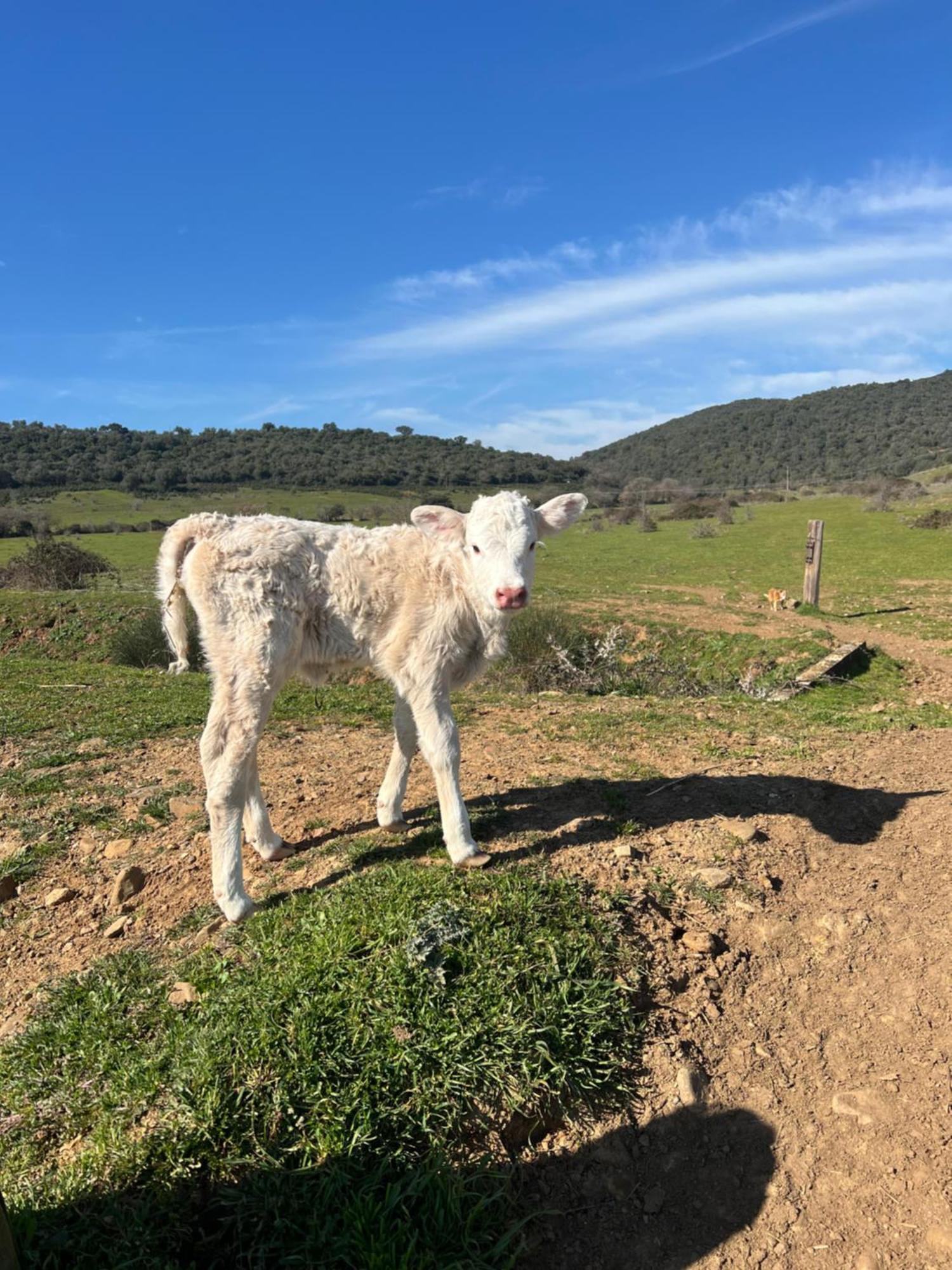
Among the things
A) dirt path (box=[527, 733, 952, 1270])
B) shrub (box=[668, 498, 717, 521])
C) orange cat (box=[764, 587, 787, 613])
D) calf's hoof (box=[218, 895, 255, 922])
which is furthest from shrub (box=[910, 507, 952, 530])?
calf's hoof (box=[218, 895, 255, 922])

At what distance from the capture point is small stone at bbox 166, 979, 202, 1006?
3.55m

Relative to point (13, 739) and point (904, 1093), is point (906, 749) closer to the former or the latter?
point (904, 1093)

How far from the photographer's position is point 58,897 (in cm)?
475

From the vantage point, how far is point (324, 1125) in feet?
9.21

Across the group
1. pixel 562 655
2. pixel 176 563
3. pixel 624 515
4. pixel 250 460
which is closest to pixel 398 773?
pixel 176 563

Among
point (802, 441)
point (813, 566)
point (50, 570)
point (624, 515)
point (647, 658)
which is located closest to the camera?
point (647, 658)

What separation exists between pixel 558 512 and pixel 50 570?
2704 cm

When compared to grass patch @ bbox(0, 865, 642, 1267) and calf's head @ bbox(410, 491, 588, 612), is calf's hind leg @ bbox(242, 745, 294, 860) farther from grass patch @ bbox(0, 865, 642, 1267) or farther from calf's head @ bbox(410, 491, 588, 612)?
calf's head @ bbox(410, 491, 588, 612)

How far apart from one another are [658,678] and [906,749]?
6.58 m

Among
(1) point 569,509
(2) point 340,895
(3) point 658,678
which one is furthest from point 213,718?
(3) point 658,678

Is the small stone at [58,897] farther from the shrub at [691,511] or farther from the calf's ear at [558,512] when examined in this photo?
the shrub at [691,511]

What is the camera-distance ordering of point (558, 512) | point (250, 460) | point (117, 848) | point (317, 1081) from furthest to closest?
point (250, 460), point (117, 848), point (558, 512), point (317, 1081)

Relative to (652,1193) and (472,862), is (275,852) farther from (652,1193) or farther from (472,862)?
(652,1193)

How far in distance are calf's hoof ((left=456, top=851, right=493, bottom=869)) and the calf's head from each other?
59.6 inches
